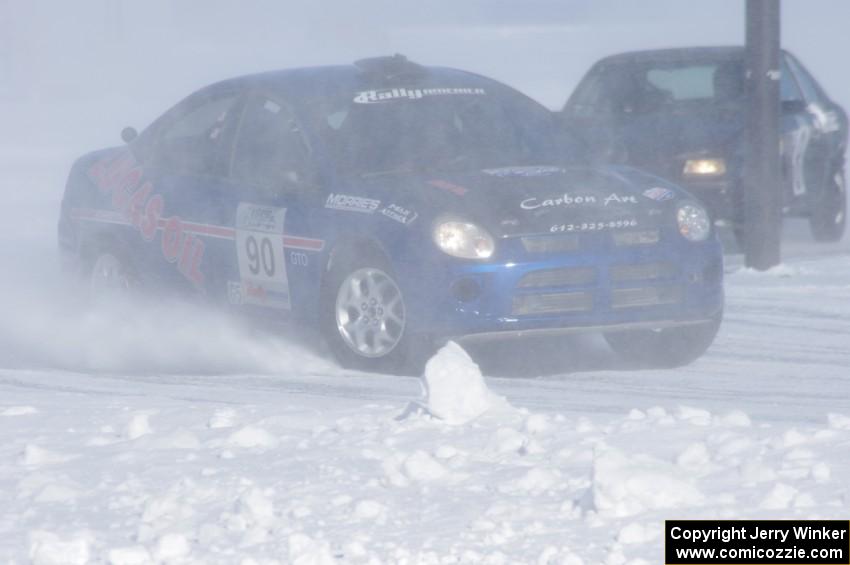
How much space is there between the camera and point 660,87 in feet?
37.1

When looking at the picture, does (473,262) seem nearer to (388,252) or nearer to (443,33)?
(388,252)

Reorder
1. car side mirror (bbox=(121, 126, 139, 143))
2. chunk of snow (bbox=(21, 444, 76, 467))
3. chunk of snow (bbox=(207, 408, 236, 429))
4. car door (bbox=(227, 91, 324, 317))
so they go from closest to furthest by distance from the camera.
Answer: chunk of snow (bbox=(21, 444, 76, 467)) → chunk of snow (bbox=(207, 408, 236, 429)) → car door (bbox=(227, 91, 324, 317)) → car side mirror (bbox=(121, 126, 139, 143))

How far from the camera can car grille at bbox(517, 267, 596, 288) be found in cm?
637

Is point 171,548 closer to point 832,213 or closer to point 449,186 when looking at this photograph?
point 449,186

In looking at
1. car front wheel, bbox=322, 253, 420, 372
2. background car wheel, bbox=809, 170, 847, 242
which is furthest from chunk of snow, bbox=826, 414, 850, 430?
background car wheel, bbox=809, 170, 847, 242

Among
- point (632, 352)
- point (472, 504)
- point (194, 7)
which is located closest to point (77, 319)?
point (632, 352)

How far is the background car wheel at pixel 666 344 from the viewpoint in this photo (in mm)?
6969

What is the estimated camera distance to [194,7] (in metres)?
32.2

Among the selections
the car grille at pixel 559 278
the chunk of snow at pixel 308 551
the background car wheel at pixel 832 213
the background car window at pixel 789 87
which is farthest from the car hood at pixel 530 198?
the background car wheel at pixel 832 213

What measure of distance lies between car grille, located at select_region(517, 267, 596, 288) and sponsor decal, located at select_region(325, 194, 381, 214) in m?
0.69

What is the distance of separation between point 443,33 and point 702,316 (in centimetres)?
2443

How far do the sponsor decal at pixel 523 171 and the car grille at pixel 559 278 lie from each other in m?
0.53

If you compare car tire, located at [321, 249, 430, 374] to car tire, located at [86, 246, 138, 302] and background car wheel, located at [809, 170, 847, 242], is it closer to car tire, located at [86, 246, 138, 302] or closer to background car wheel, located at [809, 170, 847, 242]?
car tire, located at [86, 246, 138, 302]

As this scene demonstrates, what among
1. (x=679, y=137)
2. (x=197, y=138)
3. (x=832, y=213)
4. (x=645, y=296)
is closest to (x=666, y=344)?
(x=645, y=296)
